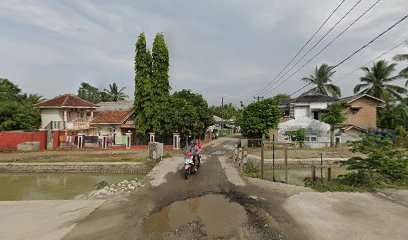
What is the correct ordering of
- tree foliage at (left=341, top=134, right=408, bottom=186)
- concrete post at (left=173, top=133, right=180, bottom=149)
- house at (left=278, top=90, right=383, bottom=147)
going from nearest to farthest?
tree foliage at (left=341, top=134, right=408, bottom=186) → concrete post at (left=173, top=133, right=180, bottom=149) → house at (left=278, top=90, right=383, bottom=147)

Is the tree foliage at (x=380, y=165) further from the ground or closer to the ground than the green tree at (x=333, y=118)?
closer to the ground

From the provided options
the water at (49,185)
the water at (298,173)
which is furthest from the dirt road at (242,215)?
the water at (298,173)

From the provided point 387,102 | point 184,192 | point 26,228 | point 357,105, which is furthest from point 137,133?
point 387,102

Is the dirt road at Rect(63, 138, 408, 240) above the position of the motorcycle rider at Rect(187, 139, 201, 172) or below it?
below

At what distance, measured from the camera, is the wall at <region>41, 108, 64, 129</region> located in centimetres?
2905

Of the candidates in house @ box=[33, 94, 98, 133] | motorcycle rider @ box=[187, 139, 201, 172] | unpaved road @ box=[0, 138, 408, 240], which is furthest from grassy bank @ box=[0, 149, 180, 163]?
unpaved road @ box=[0, 138, 408, 240]

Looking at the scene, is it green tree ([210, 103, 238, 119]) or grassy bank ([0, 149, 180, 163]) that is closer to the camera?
grassy bank ([0, 149, 180, 163])

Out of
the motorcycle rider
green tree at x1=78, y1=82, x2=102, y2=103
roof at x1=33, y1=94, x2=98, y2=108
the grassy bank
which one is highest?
green tree at x1=78, y1=82, x2=102, y2=103

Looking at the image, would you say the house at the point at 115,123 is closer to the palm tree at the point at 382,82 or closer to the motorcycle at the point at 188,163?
the motorcycle at the point at 188,163

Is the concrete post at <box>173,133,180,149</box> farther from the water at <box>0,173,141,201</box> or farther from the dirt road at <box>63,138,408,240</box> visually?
the dirt road at <box>63,138,408,240</box>

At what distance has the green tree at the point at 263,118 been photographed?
91.1 feet

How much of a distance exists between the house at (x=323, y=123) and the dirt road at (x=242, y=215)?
73.7 ft

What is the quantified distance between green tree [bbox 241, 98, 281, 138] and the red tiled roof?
13960mm

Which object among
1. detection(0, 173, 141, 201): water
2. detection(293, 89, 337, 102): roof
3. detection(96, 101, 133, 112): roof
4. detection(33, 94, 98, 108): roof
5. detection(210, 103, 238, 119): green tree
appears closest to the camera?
detection(0, 173, 141, 201): water
